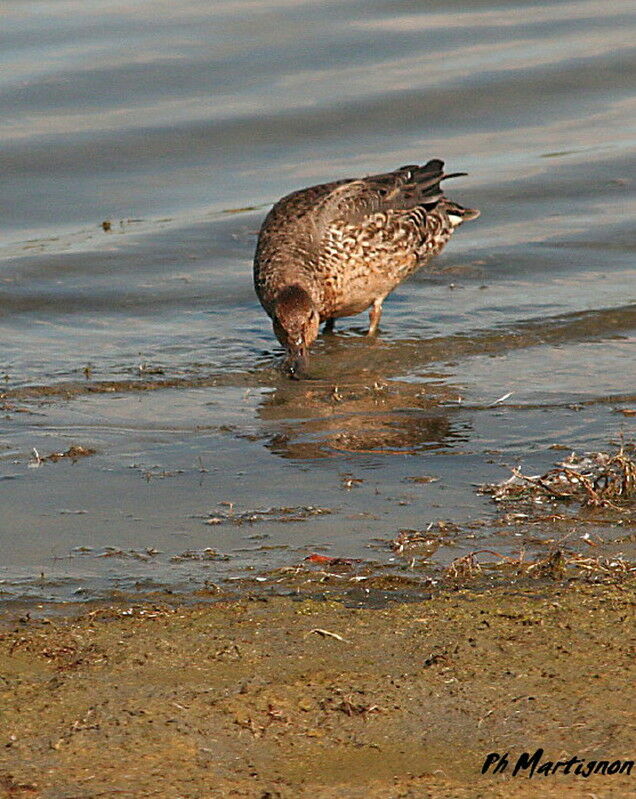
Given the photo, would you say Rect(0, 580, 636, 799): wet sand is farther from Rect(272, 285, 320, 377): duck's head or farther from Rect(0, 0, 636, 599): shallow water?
Rect(272, 285, 320, 377): duck's head

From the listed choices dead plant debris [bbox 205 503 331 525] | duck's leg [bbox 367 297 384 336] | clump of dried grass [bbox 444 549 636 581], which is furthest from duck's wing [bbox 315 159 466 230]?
clump of dried grass [bbox 444 549 636 581]

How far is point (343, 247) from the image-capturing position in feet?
29.6

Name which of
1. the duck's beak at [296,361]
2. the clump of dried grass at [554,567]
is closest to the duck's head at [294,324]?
the duck's beak at [296,361]

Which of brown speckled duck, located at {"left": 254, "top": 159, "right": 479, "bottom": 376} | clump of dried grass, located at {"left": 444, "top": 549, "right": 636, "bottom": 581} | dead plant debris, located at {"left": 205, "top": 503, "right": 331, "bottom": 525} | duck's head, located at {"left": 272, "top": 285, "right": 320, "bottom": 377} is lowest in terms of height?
clump of dried grass, located at {"left": 444, "top": 549, "right": 636, "bottom": 581}

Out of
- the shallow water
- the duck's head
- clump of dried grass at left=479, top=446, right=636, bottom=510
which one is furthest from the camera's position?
the duck's head

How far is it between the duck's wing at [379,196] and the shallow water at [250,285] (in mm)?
709

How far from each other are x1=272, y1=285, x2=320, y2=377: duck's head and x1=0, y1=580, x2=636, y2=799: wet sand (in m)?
3.93

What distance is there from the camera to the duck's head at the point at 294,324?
322 inches

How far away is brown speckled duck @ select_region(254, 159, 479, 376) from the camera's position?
28.4 feet

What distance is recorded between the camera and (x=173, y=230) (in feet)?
35.6

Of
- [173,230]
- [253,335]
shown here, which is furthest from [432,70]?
[253,335]

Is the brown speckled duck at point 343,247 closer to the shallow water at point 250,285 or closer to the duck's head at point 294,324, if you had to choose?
the duck's head at point 294,324

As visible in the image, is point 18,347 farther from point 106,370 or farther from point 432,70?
point 432,70

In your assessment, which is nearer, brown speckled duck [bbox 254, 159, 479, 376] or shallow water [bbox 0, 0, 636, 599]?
shallow water [bbox 0, 0, 636, 599]
